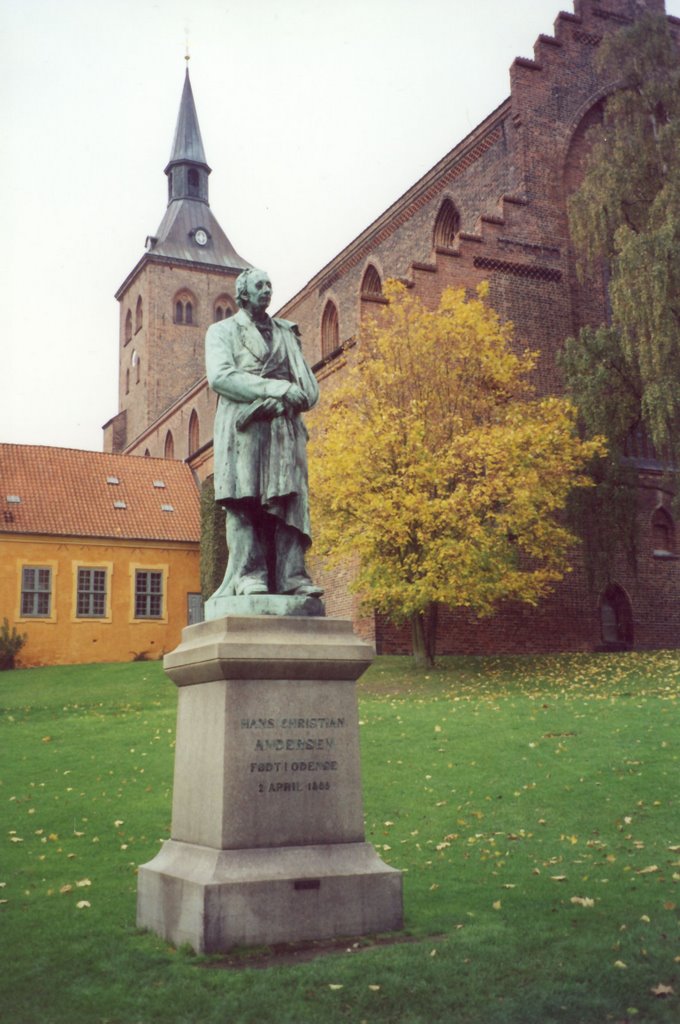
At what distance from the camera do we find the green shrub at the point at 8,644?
3055 centimetres

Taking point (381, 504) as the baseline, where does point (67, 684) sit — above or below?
below

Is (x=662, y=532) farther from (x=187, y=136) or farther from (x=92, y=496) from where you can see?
(x=187, y=136)

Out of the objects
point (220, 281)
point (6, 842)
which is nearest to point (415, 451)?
point (6, 842)

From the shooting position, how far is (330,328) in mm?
39156

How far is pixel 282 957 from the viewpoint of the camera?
622 centimetres

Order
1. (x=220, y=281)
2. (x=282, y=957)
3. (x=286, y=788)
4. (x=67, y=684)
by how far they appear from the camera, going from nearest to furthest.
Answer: (x=282, y=957) < (x=286, y=788) < (x=67, y=684) < (x=220, y=281)

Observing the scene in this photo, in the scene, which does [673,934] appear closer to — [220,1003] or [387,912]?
[387,912]

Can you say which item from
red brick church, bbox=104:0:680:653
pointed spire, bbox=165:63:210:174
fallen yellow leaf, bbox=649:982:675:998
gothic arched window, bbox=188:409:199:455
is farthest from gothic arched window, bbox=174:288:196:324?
fallen yellow leaf, bbox=649:982:675:998

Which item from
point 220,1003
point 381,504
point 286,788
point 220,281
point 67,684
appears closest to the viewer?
point 220,1003

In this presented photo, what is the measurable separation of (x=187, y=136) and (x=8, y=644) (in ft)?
148

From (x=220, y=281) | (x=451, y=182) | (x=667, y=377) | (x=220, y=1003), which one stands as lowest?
(x=220, y=1003)

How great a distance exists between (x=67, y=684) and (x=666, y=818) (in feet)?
59.2

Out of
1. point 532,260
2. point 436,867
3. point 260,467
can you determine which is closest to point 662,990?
point 436,867

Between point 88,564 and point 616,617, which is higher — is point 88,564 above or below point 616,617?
above
